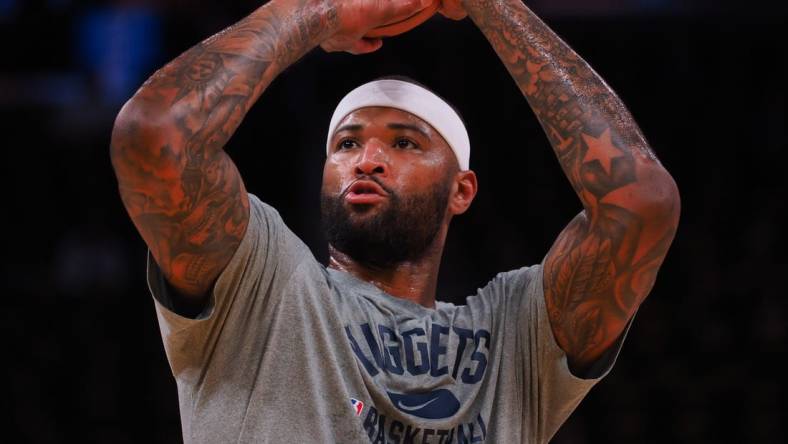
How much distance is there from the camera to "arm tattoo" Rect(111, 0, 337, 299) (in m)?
2.45

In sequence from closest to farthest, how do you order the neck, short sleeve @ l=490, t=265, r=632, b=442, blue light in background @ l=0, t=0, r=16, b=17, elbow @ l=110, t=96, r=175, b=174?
elbow @ l=110, t=96, r=175, b=174
short sleeve @ l=490, t=265, r=632, b=442
the neck
blue light in background @ l=0, t=0, r=16, b=17

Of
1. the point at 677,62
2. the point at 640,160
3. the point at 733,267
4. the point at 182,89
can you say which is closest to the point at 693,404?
the point at 733,267

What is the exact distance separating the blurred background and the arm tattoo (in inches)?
161

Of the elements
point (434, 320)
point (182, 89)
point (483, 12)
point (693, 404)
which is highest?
point (483, 12)

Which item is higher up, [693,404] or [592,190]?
[592,190]

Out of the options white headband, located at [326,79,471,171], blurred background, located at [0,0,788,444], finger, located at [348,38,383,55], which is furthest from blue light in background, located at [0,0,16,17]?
finger, located at [348,38,383,55]

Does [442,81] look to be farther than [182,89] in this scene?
Yes

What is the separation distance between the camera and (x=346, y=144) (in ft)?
10.7

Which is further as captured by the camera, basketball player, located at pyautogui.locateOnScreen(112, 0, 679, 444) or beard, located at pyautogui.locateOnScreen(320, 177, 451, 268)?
beard, located at pyautogui.locateOnScreen(320, 177, 451, 268)

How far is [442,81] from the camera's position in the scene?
25.1 ft

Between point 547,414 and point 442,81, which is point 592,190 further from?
point 442,81

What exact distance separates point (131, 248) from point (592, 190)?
5.00 metres

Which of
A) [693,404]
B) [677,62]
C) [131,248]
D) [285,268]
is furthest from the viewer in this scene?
[677,62]

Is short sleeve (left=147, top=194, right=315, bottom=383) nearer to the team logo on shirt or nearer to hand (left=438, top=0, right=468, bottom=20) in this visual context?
the team logo on shirt
